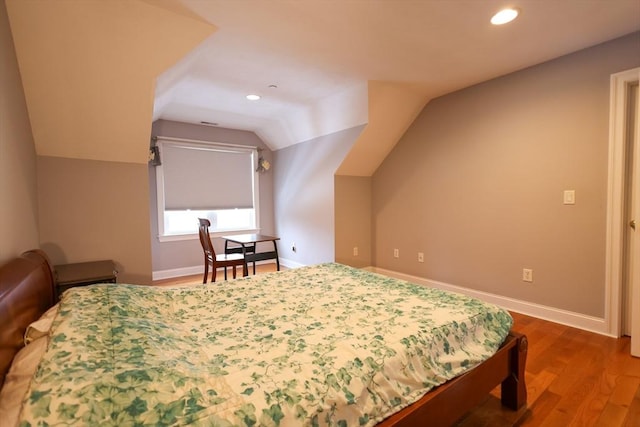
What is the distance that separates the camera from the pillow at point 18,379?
0.77 meters

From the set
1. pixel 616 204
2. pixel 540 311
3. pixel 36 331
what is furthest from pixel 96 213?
pixel 616 204

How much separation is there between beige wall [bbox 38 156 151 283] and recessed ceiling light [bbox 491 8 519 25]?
3157 millimetres

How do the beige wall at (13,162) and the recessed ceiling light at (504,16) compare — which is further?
the recessed ceiling light at (504,16)

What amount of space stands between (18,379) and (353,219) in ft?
11.7

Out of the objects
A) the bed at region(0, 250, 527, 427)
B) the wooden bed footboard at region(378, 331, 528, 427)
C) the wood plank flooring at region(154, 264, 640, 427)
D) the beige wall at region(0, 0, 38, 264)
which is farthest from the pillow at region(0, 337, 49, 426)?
the wood plank flooring at region(154, 264, 640, 427)

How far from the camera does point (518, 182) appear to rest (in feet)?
9.43

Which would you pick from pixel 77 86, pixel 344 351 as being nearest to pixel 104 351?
pixel 344 351

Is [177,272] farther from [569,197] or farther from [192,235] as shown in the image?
[569,197]

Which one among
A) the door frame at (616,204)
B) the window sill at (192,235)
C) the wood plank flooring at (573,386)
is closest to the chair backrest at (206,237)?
the window sill at (192,235)

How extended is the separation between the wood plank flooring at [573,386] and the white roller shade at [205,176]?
4.24 m

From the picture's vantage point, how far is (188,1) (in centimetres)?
183

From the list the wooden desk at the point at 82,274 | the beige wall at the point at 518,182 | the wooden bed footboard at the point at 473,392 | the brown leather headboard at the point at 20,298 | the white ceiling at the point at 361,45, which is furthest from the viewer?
the beige wall at the point at 518,182

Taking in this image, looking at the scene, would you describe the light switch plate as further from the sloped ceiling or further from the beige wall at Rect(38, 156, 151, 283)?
the beige wall at Rect(38, 156, 151, 283)

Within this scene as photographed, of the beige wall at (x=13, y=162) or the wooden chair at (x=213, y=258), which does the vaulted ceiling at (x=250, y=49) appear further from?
the wooden chair at (x=213, y=258)
